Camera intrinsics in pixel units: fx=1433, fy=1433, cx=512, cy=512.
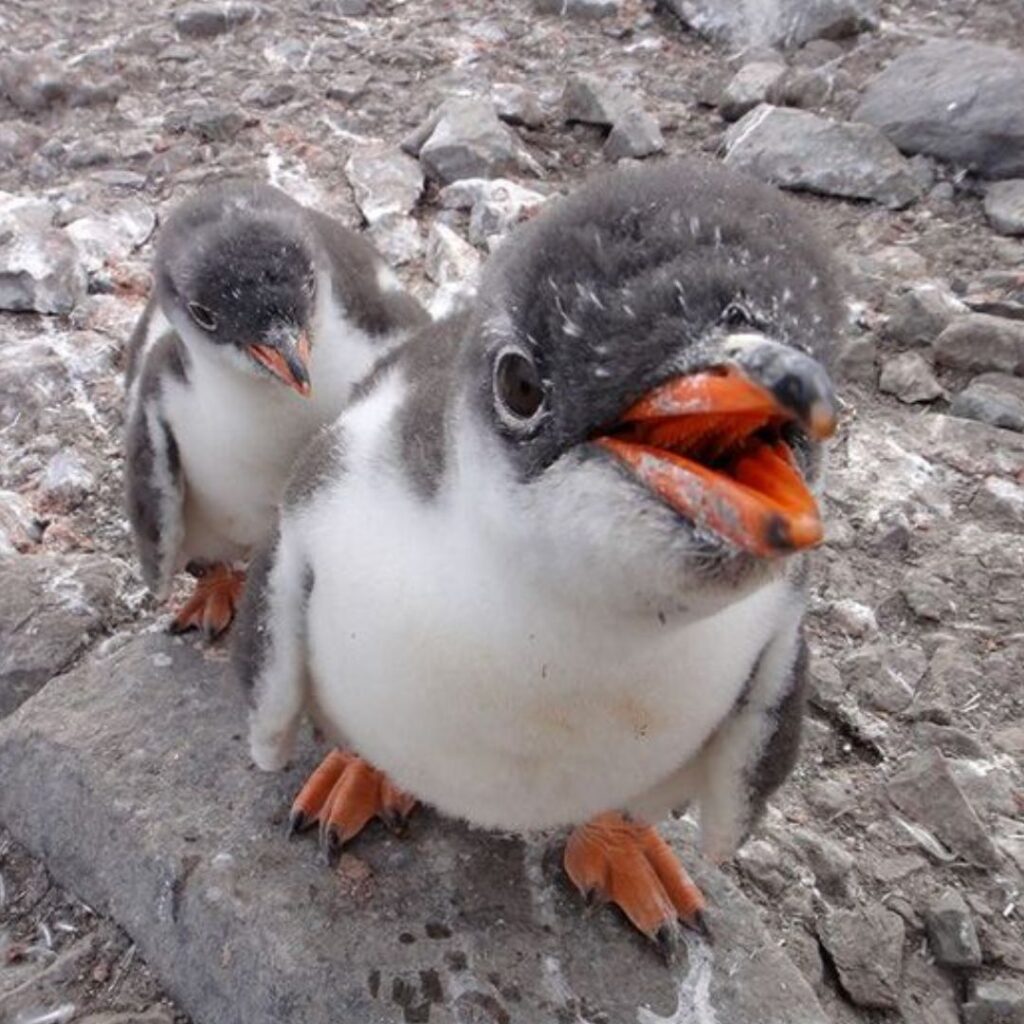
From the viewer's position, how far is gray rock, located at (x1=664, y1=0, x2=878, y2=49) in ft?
21.7

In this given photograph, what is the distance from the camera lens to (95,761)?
3.12m

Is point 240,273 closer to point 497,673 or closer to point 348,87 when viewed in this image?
point 497,673

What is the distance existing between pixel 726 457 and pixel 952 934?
1823mm

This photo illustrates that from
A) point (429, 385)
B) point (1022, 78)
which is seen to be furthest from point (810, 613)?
point (1022, 78)

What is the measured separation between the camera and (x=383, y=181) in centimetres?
578

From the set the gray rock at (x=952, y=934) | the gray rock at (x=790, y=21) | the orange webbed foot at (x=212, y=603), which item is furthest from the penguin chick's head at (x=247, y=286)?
the gray rock at (x=790, y=21)

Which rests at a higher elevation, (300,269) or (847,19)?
(300,269)

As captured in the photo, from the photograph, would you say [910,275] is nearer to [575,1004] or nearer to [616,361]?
[575,1004]

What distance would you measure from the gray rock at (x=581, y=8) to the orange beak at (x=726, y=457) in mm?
5836

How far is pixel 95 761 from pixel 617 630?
1581 millimetres

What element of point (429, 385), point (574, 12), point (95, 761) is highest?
point (429, 385)

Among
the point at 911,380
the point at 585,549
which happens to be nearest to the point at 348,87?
the point at 911,380

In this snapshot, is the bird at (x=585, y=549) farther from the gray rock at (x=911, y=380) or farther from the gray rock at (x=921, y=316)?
the gray rock at (x=921, y=316)

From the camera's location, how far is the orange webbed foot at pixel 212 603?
141 inches
